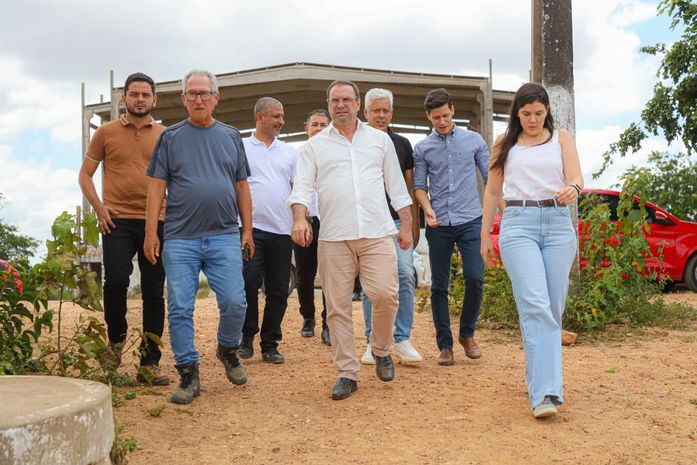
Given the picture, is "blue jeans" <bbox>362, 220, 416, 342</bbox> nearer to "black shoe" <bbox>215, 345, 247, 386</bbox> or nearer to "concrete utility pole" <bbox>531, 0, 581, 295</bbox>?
"black shoe" <bbox>215, 345, 247, 386</bbox>

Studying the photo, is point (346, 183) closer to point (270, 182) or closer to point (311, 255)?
point (270, 182)

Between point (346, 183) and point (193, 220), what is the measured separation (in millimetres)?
1012

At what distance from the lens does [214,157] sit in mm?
5430

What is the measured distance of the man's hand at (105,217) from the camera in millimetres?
5754

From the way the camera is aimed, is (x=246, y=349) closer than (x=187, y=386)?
No

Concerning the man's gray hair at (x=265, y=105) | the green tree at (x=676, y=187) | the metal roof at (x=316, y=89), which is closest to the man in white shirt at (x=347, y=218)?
the man's gray hair at (x=265, y=105)

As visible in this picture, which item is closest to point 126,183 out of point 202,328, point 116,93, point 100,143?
point 100,143

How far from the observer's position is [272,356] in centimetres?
681

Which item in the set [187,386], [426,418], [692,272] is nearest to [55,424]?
[187,386]

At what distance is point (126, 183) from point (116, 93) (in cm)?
1330

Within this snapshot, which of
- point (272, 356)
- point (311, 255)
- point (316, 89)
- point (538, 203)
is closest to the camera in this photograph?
point (538, 203)

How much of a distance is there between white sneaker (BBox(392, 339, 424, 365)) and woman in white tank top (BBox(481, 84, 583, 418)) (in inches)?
60.7

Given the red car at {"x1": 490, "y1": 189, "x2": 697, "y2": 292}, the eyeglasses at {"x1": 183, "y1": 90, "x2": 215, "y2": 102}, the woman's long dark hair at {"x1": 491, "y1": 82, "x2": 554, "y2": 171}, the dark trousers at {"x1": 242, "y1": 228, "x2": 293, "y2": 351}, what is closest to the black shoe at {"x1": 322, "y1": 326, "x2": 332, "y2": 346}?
the dark trousers at {"x1": 242, "y1": 228, "x2": 293, "y2": 351}

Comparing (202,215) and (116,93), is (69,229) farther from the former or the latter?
(116,93)
